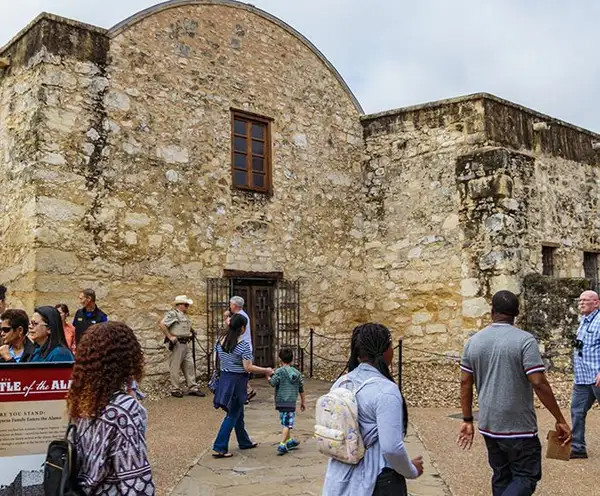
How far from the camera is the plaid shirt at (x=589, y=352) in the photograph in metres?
6.20

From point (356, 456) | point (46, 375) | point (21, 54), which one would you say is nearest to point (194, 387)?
point (21, 54)

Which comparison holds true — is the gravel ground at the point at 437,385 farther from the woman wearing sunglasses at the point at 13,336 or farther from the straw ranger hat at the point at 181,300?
the woman wearing sunglasses at the point at 13,336

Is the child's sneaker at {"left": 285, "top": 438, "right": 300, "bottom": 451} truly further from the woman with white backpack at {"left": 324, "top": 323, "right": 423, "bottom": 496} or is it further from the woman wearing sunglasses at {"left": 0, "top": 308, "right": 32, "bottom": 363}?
the woman with white backpack at {"left": 324, "top": 323, "right": 423, "bottom": 496}

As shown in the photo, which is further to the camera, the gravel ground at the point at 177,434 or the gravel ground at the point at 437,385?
the gravel ground at the point at 437,385

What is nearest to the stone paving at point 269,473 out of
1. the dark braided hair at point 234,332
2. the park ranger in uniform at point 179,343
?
the dark braided hair at point 234,332

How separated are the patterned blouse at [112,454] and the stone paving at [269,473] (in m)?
2.91

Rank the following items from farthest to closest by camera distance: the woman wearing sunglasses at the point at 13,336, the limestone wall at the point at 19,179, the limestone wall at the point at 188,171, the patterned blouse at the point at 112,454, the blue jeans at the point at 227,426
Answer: the limestone wall at the point at 188,171 → the limestone wall at the point at 19,179 → the blue jeans at the point at 227,426 → the woman wearing sunglasses at the point at 13,336 → the patterned blouse at the point at 112,454

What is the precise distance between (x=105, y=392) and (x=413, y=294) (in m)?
10.9

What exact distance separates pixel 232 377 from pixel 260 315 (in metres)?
5.55

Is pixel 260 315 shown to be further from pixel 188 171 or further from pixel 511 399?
pixel 511 399

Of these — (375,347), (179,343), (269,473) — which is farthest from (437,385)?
(375,347)

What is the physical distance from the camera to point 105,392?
2.71 m

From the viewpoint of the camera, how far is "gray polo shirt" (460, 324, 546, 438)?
4.06m

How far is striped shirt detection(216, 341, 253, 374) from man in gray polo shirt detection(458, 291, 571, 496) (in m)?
2.81
